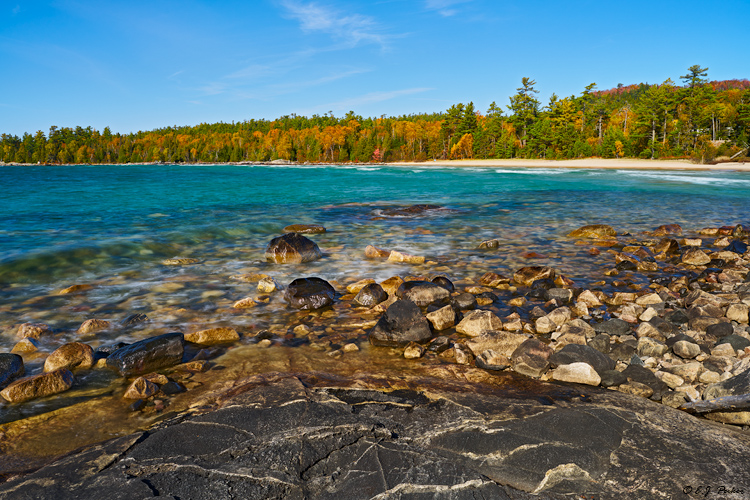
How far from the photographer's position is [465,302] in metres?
5.83

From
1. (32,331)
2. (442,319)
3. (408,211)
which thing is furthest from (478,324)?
(408,211)

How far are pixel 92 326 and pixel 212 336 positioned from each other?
170 cm

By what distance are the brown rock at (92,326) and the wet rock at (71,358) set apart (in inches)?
35.8

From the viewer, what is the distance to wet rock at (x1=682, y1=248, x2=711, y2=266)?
26.6 feet

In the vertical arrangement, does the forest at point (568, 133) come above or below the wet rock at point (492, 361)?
above

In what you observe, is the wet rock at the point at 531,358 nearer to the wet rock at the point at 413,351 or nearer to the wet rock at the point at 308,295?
the wet rock at the point at 413,351

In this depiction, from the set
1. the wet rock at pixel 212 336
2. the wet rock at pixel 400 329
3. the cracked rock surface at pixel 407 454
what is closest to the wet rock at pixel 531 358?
the cracked rock surface at pixel 407 454

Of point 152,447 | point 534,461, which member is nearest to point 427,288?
point 534,461

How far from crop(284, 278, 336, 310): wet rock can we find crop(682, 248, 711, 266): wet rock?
7.26 metres

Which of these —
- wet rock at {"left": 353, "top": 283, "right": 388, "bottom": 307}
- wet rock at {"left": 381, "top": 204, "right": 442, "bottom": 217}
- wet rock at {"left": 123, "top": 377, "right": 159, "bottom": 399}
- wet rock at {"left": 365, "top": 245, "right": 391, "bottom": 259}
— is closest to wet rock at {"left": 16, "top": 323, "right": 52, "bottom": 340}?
wet rock at {"left": 123, "top": 377, "right": 159, "bottom": 399}

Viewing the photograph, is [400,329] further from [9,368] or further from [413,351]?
[9,368]

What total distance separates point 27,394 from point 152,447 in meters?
1.83

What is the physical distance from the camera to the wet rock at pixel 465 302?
581cm

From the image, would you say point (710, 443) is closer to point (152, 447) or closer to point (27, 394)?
point (152, 447)
